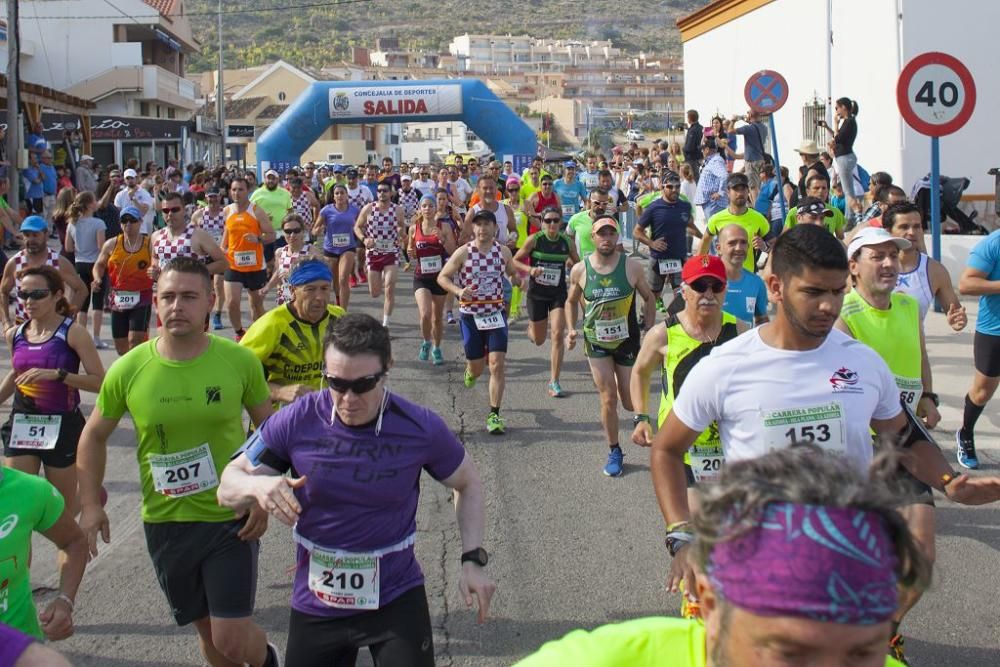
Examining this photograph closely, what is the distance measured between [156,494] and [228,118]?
8791 cm

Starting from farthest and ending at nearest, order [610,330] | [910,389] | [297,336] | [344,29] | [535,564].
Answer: [344,29] → [610,330] → [535,564] → [297,336] → [910,389]

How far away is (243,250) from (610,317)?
6.26 m

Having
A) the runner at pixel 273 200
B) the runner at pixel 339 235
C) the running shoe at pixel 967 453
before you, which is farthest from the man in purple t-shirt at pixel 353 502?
the runner at pixel 273 200

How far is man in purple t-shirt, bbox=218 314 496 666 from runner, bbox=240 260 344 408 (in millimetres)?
2071

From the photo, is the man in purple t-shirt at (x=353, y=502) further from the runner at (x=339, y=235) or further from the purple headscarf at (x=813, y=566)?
the runner at (x=339, y=235)

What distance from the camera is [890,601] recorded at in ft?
4.80

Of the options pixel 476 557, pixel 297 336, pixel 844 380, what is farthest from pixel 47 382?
pixel 844 380

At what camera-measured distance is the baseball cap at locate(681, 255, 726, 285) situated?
18.1 feet

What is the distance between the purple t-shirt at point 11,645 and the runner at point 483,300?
23.3ft

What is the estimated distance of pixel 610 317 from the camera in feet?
27.7

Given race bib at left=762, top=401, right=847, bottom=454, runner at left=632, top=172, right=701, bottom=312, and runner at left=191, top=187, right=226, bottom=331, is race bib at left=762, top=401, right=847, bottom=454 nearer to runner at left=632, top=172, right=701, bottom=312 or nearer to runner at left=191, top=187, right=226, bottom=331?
runner at left=632, top=172, right=701, bottom=312

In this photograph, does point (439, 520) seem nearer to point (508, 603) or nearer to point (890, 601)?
point (508, 603)

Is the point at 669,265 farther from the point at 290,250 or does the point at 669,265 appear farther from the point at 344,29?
the point at 344,29

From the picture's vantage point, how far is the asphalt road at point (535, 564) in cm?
527
